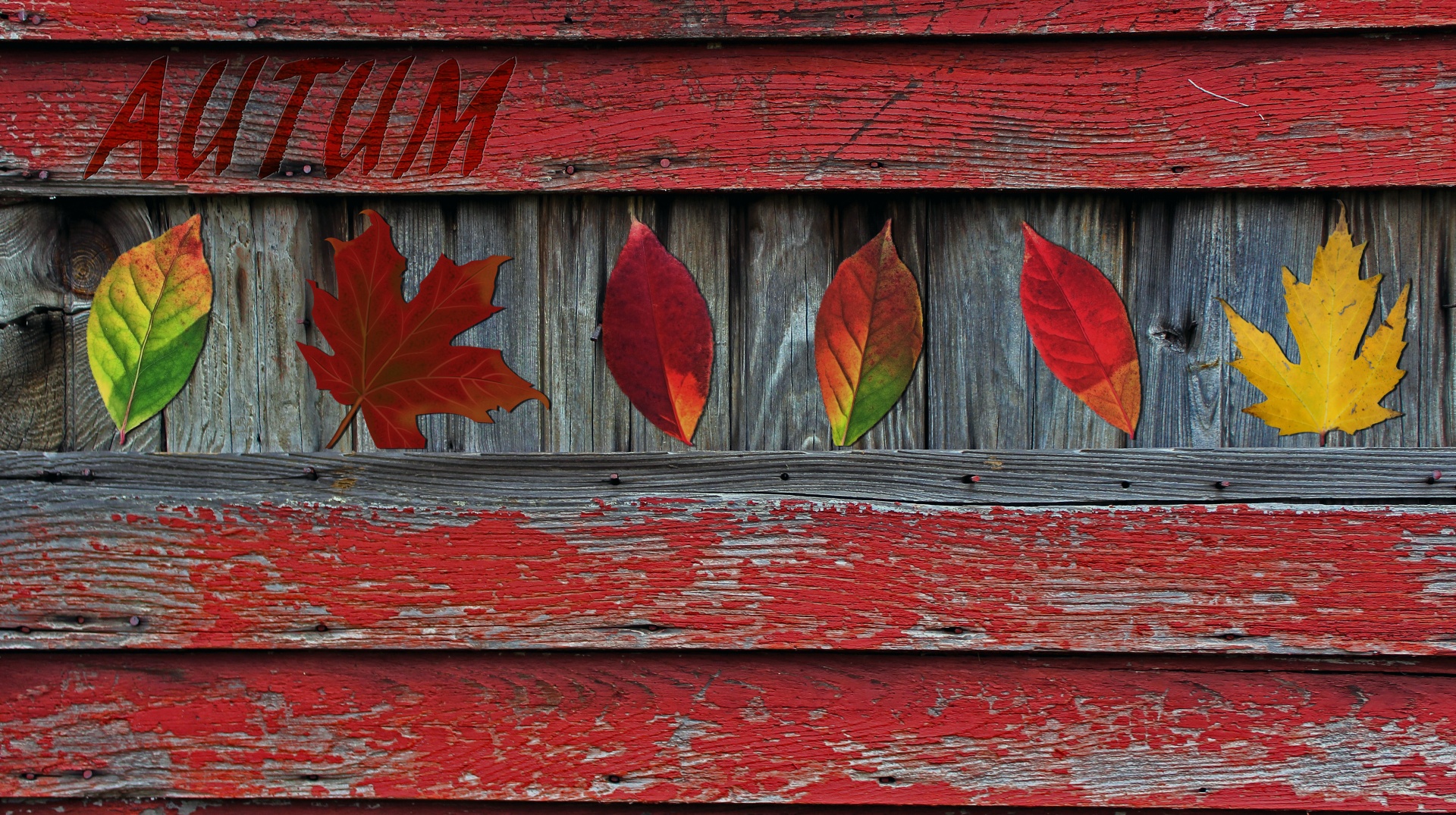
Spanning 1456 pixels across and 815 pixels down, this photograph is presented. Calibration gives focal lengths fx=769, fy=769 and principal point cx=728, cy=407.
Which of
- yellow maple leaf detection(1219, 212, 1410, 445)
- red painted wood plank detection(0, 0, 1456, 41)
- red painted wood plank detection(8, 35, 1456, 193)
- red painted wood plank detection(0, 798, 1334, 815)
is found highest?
red painted wood plank detection(0, 0, 1456, 41)

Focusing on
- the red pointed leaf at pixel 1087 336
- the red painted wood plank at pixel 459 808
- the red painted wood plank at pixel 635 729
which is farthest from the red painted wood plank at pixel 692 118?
the red painted wood plank at pixel 459 808

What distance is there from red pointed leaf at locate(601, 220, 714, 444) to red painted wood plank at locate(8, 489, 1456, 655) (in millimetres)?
136

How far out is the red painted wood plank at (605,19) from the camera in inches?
39.8

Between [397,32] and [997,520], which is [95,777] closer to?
[397,32]

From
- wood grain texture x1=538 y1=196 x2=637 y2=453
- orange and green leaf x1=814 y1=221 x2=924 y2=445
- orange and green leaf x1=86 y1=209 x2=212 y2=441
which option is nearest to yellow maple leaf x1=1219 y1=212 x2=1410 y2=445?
orange and green leaf x1=814 y1=221 x2=924 y2=445

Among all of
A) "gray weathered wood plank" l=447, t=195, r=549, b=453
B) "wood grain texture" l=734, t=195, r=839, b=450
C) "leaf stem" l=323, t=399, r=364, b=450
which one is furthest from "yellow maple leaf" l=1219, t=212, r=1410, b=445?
"leaf stem" l=323, t=399, r=364, b=450

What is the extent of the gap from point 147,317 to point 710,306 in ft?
2.53

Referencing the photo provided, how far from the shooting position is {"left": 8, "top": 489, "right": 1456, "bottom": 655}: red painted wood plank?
1020mm

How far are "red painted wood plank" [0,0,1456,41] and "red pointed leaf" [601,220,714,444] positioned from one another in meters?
0.30

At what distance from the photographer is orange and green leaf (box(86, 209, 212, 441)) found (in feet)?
3.46

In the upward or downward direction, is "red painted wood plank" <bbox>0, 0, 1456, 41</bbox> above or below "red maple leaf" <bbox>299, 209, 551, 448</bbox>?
above

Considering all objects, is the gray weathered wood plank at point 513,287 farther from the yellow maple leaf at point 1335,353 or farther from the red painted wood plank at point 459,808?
the yellow maple leaf at point 1335,353

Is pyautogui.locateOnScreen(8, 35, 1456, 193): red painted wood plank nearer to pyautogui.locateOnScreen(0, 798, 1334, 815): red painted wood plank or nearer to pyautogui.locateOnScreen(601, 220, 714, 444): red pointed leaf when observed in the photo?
pyautogui.locateOnScreen(601, 220, 714, 444): red pointed leaf

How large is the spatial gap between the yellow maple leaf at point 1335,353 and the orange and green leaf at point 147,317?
1.46 metres
